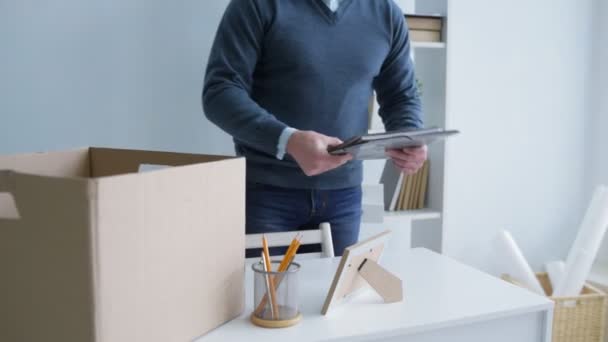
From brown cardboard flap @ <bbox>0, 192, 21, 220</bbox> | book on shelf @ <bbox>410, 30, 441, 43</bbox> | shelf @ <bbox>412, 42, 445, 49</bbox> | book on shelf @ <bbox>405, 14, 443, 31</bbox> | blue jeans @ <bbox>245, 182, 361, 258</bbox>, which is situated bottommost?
blue jeans @ <bbox>245, 182, 361, 258</bbox>

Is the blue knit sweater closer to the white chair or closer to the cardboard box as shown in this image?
the white chair

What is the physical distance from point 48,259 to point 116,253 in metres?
0.08

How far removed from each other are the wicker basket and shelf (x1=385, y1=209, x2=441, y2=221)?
58cm

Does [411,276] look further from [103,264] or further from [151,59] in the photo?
[151,59]

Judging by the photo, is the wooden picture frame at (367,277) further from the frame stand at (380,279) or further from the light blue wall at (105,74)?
Answer: the light blue wall at (105,74)

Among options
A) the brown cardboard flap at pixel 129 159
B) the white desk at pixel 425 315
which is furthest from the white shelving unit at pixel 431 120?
the brown cardboard flap at pixel 129 159

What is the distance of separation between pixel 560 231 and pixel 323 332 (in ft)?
8.48

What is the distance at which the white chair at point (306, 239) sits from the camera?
1411 mm

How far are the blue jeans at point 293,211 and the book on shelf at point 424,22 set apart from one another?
3.22 feet

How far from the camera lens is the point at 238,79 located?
148cm

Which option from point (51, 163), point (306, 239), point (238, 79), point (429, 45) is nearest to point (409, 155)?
point (306, 239)

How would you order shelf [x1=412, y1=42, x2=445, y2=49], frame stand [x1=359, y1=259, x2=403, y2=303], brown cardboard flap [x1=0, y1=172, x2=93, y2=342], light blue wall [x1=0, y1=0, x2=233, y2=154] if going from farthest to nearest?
shelf [x1=412, y1=42, x2=445, y2=49], light blue wall [x1=0, y1=0, x2=233, y2=154], frame stand [x1=359, y1=259, x2=403, y2=303], brown cardboard flap [x1=0, y1=172, x2=93, y2=342]

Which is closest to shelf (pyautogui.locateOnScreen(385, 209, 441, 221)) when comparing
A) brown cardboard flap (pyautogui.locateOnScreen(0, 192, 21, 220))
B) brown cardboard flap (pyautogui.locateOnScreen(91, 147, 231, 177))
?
brown cardboard flap (pyautogui.locateOnScreen(91, 147, 231, 177))

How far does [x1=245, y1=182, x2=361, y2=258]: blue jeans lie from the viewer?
1574 mm
